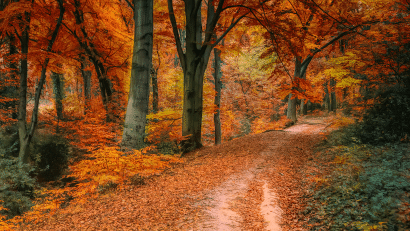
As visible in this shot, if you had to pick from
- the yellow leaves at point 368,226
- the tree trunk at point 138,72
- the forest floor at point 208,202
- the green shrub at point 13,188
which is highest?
the tree trunk at point 138,72

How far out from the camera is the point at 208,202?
4145 mm

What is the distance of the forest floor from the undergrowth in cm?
38

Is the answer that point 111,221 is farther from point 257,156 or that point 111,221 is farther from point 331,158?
point 331,158

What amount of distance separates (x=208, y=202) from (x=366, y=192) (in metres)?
2.60

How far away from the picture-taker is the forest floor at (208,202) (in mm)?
3510

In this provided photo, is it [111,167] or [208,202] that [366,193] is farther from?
[111,167]

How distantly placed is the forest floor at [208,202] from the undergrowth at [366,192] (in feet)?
1.26

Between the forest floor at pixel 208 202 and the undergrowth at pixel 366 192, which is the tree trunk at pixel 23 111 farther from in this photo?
the undergrowth at pixel 366 192

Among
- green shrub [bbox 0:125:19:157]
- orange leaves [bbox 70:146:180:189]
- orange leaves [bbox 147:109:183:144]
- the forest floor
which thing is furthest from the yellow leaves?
green shrub [bbox 0:125:19:157]

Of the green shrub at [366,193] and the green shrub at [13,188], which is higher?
the green shrub at [366,193]

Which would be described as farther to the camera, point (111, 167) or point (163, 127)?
point (163, 127)

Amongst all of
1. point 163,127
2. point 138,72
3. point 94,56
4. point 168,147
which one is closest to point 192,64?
point 138,72

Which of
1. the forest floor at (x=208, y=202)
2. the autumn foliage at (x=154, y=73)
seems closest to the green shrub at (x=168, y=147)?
the autumn foliage at (x=154, y=73)

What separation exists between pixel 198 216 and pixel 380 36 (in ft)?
24.3
